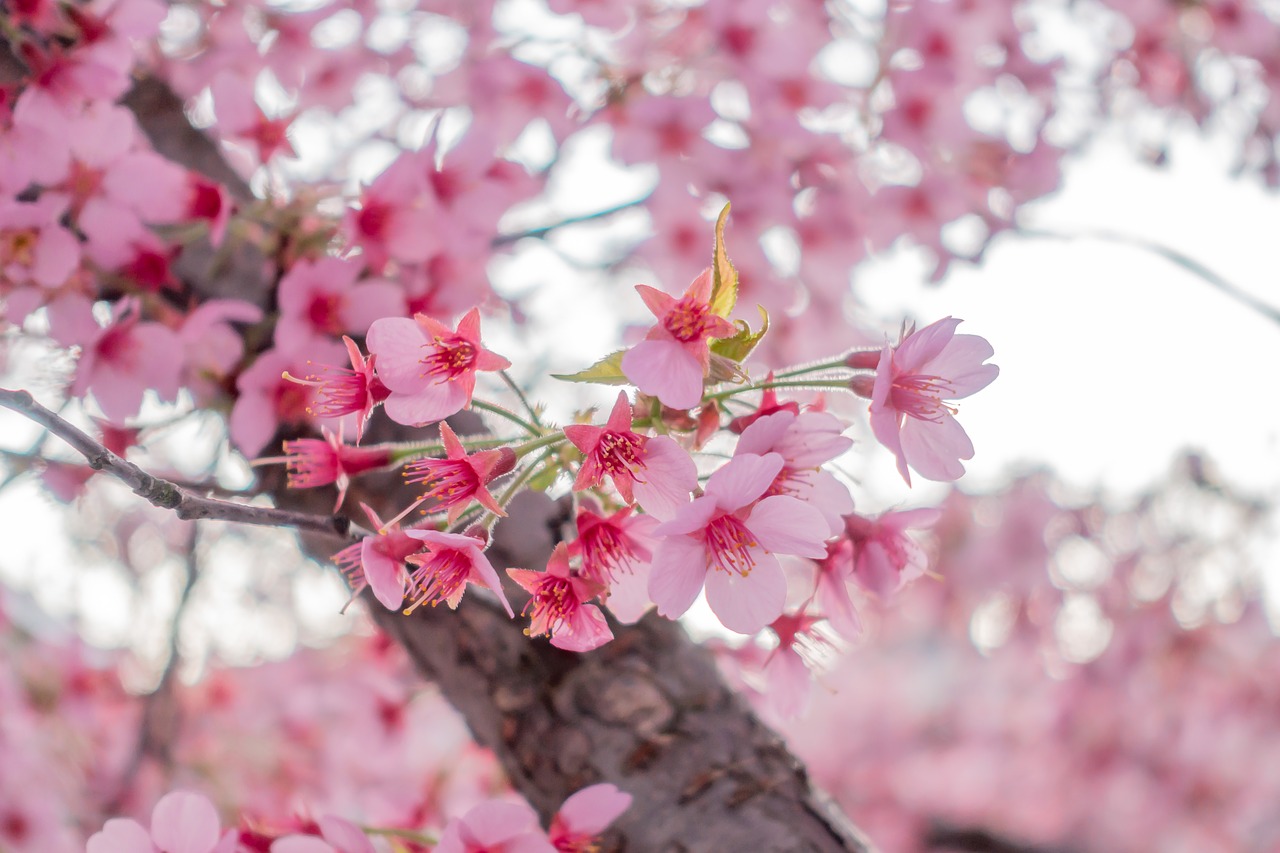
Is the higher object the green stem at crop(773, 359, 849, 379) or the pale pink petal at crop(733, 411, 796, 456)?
the pale pink petal at crop(733, 411, 796, 456)

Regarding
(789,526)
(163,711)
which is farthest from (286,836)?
(163,711)

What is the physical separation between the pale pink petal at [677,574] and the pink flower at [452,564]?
11cm

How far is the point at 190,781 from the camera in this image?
2857 mm

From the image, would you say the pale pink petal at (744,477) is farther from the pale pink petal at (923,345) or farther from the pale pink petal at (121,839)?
the pale pink petal at (121,839)

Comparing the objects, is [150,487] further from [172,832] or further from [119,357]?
[119,357]

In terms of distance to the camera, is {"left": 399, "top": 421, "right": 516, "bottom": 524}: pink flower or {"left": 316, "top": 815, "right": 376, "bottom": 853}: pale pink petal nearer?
{"left": 399, "top": 421, "right": 516, "bottom": 524}: pink flower

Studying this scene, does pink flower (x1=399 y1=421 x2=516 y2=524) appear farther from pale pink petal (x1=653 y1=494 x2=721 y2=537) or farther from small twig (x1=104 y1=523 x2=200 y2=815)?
small twig (x1=104 y1=523 x2=200 y2=815)

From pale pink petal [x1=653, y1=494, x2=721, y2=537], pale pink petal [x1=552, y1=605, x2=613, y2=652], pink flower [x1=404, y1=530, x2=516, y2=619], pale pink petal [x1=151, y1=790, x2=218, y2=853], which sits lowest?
pale pink petal [x1=151, y1=790, x2=218, y2=853]

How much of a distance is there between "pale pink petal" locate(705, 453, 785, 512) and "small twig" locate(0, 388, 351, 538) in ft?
1.03

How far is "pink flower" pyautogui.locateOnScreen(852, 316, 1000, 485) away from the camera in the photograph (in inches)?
28.9

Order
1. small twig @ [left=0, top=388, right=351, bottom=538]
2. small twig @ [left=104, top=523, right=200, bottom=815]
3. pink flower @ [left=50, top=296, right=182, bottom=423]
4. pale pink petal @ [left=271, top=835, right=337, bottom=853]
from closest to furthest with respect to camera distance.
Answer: small twig @ [left=0, top=388, right=351, bottom=538]
pale pink petal @ [left=271, top=835, right=337, bottom=853]
pink flower @ [left=50, top=296, right=182, bottom=423]
small twig @ [left=104, top=523, right=200, bottom=815]

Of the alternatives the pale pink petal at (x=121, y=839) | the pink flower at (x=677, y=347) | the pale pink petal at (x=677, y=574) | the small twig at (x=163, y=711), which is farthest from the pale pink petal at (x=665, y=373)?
the small twig at (x=163, y=711)

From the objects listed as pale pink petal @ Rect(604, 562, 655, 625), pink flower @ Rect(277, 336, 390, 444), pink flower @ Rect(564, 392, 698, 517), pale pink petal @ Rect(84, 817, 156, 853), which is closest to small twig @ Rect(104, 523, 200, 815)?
pale pink petal @ Rect(84, 817, 156, 853)

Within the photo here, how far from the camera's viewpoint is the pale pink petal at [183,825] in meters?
0.81
